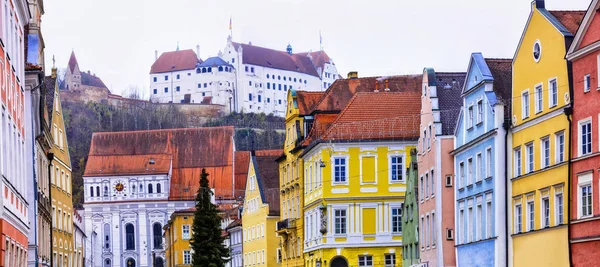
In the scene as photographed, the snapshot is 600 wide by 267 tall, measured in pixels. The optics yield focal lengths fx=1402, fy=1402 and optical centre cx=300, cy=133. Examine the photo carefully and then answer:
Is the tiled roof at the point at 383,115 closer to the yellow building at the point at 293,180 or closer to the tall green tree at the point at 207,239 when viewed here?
Result: the yellow building at the point at 293,180

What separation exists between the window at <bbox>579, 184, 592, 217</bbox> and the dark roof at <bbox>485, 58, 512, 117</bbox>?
905cm

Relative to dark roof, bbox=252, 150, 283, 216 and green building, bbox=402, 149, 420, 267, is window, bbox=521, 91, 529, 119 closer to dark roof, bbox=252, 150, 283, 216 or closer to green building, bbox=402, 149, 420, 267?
green building, bbox=402, 149, 420, 267

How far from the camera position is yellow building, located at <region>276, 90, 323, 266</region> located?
8038cm

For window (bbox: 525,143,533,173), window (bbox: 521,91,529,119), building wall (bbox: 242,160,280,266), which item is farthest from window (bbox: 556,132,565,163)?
building wall (bbox: 242,160,280,266)

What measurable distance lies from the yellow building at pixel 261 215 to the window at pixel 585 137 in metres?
53.4

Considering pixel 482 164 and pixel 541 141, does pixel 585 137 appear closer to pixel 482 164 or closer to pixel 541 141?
pixel 541 141

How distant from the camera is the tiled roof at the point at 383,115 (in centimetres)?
6931

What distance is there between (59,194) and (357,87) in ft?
66.1

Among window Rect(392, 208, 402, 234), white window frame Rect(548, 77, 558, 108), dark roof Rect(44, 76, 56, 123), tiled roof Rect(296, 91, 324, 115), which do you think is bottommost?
window Rect(392, 208, 402, 234)

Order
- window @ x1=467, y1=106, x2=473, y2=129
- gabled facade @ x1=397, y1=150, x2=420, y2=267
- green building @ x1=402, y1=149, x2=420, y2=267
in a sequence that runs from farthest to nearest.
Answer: green building @ x1=402, y1=149, x2=420, y2=267
gabled facade @ x1=397, y1=150, x2=420, y2=267
window @ x1=467, y1=106, x2=473, y2=129

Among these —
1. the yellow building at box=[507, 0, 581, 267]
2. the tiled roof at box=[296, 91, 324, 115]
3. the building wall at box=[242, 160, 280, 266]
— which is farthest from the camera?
the building wall at box=[242, 160, 280, 266]

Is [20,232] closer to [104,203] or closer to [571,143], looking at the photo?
[571,143]

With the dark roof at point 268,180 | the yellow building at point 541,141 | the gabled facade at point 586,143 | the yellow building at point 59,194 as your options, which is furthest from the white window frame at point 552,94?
the dark roof at point 268,180

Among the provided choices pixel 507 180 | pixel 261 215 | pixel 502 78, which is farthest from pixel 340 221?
pixel 507 180
